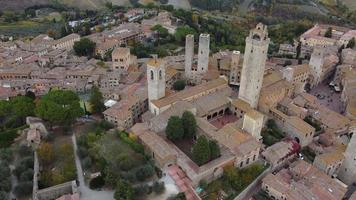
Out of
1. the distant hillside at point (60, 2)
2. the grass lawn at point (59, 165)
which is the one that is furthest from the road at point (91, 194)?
the distant hillside at point (60, 2)

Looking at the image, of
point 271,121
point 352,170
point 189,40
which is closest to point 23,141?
point 189,40

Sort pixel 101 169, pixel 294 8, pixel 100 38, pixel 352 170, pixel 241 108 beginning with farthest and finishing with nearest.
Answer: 1. pixel 294 8
2. pixel 100 38
3. pixel 241 108
4. pixel 352 170
5. pixel 101 169

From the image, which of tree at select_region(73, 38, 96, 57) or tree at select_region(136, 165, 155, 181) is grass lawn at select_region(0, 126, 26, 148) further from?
tree at select_region(73, 38, 96, 57)

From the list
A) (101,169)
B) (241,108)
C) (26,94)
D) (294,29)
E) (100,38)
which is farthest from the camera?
(294,29)

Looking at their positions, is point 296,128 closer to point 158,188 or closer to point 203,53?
point 203,53

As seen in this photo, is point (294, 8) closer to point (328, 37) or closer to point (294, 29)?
point (294, 29)

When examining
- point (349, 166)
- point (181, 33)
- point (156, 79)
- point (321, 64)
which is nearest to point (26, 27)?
point (181, 33)

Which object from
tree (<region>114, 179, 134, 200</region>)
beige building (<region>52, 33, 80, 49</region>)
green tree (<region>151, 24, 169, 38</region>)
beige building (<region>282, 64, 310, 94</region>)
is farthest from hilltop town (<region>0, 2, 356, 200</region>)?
green tree (<region>151, 24, 169, 38</region>)
